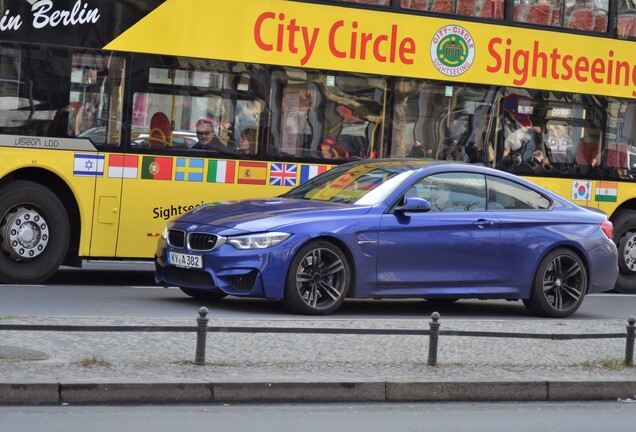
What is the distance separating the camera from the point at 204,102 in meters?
15.1

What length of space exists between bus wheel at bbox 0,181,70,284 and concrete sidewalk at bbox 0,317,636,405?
3.93 m

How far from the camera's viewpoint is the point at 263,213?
12.4 m

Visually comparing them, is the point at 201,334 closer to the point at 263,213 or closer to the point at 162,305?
the point at 263,213

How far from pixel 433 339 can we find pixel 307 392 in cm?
121

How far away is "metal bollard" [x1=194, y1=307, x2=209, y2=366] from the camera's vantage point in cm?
866

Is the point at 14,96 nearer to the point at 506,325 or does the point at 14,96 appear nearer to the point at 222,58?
the point at 222,58

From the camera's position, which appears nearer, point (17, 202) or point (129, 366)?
point (129, 366)

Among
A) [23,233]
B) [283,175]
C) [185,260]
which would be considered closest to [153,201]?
[23,233]

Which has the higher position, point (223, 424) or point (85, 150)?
point (85, 150)

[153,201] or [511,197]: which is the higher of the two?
[511,197]

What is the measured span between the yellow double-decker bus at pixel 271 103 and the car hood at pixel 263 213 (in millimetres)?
2011

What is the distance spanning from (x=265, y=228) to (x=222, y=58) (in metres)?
3.68

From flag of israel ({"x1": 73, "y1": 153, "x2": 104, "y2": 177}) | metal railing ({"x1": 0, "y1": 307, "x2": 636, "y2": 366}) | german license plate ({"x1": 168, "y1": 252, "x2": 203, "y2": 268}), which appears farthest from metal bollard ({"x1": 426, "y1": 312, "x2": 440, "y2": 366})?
flag of israel ({"x1": 73, "y1": 153, "x2": 104, "y2": 177})

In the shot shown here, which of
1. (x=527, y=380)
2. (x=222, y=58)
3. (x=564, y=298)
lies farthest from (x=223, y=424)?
(x=222, y=58)
